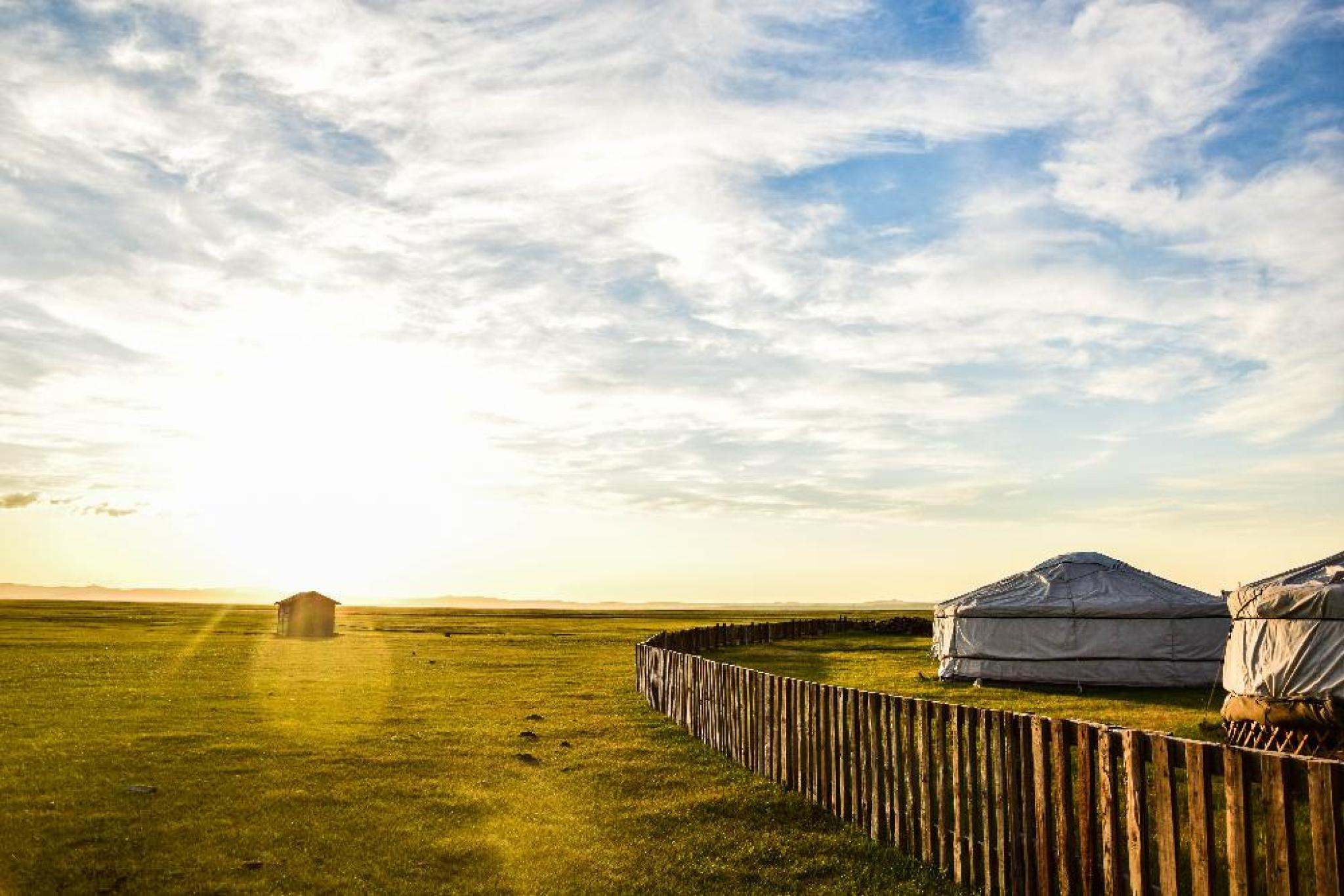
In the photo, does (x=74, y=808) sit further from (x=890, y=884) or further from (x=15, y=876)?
(x=890, y=884)

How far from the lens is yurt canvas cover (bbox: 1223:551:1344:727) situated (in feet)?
46.7

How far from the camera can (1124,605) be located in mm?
23922

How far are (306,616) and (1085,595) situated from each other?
1696 inches

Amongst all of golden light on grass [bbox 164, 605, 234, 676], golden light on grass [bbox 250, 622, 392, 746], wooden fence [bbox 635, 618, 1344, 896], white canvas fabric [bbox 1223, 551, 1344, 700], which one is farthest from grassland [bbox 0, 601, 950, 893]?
white canvas fabric [bbox 1223, 551, 1344, 700]

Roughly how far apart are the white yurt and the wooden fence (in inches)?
134

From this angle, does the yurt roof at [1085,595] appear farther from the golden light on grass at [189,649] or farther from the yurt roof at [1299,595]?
the golden light on grass at [189,649]

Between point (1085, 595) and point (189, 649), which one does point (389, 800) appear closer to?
point (1085, 595)

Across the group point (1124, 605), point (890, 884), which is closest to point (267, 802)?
point (890, 884)

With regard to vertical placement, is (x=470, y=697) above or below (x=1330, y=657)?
below

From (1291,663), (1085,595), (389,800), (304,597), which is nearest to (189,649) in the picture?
(304,597)

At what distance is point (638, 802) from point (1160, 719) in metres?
11.7

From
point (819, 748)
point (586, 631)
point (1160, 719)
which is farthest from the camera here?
point (586, 631)

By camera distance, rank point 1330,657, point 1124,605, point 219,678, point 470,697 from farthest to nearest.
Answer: point 219,678
point 1124,605
point 470,697
point 1330,657

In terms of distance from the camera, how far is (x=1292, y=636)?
1480cm
